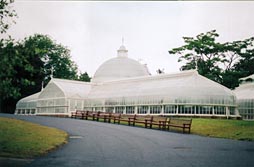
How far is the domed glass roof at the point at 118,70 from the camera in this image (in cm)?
6462

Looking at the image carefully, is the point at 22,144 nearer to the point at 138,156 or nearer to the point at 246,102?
the point at 138,156

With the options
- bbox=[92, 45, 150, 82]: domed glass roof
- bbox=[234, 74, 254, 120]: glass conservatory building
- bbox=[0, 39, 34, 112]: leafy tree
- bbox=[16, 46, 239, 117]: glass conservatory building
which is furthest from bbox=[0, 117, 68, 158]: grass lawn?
bbox=[92, 45, 150, 82]: domed glass roof

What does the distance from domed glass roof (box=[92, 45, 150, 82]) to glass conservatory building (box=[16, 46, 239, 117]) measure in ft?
4.48

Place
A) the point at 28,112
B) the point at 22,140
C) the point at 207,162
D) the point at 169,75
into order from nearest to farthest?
the point at 207,162 < the point at 22,140 < the point at 169,75 < the point at 28,112

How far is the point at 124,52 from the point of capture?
239 ft

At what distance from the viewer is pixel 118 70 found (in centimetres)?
6562

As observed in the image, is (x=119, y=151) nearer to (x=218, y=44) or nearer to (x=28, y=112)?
(x=218, y=44)

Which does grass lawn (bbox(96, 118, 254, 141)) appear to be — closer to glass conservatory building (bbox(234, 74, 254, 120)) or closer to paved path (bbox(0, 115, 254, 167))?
paved path (bbox(0, 115, 254, 167))

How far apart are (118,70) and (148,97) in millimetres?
25195

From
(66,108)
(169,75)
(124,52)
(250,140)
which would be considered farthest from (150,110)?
(124,52)

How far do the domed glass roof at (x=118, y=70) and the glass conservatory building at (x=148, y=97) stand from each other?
137cm

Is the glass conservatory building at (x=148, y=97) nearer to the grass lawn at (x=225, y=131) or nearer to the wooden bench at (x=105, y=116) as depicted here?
the wooden bench at (x=105, y=116)

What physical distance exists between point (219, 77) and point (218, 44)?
16.2 feet

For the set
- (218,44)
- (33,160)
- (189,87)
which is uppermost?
(218,44)
